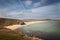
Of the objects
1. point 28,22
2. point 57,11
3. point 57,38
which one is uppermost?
point 57,11

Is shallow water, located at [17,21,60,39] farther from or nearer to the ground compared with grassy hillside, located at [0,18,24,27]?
nearer to the ground

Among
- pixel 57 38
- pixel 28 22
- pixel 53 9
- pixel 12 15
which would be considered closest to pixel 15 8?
pixel 12 15

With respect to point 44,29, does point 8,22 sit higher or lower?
higher

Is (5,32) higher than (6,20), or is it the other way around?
(6,20)

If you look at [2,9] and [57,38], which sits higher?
[2,9]

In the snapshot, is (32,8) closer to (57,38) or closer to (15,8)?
(15,8)

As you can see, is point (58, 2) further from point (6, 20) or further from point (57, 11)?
point (6, 20)

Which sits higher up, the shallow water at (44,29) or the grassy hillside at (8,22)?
the grassy hillside at (8,22)

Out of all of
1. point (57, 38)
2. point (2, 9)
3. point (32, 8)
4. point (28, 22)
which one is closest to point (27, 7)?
point (32, 8)

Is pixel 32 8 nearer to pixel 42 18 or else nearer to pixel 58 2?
pixel 42 18
